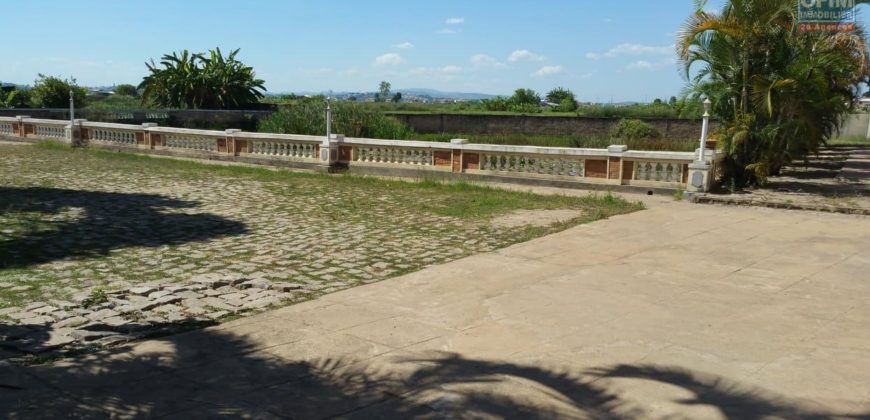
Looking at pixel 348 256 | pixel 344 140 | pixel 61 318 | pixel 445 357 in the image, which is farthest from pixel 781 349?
pixel 344 140

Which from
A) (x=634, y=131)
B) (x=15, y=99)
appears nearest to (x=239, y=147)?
(x=15, y=99)

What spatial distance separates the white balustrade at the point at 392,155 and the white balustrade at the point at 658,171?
523 centimetres

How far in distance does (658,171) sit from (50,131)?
22.0 metres

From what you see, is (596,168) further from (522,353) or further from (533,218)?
(522,353)

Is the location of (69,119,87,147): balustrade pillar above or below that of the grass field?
above

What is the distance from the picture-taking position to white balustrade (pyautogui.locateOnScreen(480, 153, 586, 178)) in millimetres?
15781

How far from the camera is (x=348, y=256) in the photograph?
28.4 feet

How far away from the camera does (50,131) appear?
26031 millimetres

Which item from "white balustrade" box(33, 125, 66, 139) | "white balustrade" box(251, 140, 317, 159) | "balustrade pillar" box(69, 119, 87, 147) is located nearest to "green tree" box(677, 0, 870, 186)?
"white balustrade" box(251, 140, 317, 159)

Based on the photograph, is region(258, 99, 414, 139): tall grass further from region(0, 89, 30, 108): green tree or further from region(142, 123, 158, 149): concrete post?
region(0, 89, 30, 108): green tree

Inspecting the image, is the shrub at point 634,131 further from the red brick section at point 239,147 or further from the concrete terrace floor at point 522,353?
the concrete terrace floor at point 522,353

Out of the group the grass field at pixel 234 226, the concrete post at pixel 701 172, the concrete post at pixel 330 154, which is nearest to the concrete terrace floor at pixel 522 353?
the grass field at pixel 234 226

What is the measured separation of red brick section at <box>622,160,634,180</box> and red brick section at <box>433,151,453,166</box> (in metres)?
4.36

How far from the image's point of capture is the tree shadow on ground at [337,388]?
4227mm
